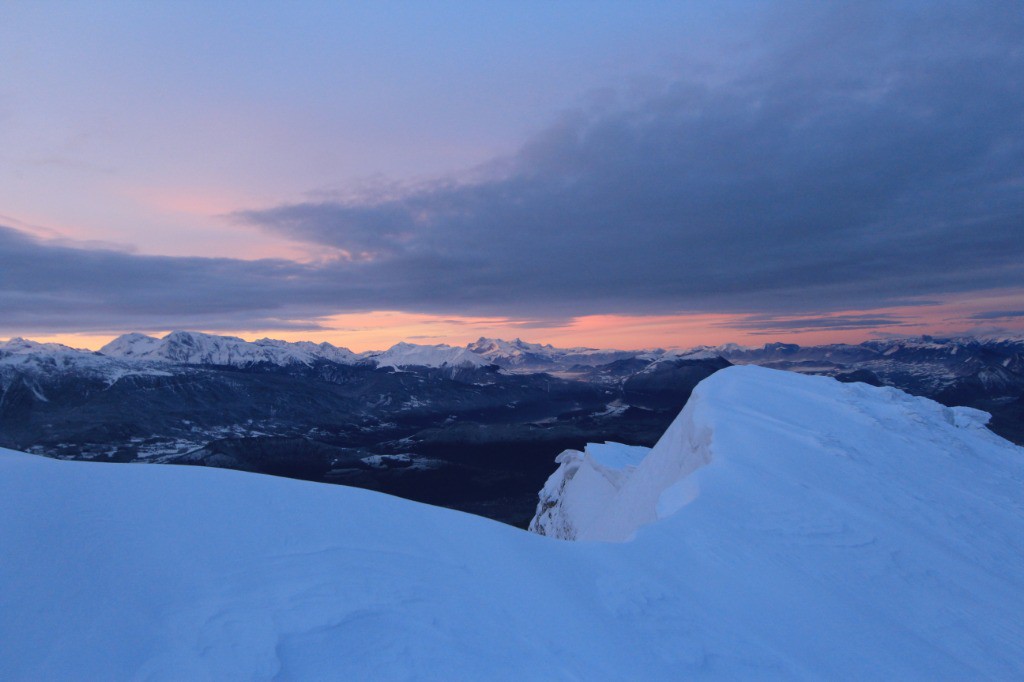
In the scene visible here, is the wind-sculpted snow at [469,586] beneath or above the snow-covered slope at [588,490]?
above

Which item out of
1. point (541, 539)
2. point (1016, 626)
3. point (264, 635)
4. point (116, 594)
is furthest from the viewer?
point (541, 539)

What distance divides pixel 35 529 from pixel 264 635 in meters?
4.07

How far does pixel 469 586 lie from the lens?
7.41 m

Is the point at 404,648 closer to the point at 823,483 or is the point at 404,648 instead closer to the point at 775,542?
the point at 775,542

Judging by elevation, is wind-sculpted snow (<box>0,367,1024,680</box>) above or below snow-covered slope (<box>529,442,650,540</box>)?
above

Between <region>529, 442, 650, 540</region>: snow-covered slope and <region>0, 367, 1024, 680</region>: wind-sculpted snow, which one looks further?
<region>529, 442, 650, 540</region>: snow-covered slope

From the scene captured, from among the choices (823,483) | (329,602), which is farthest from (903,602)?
(329,602)

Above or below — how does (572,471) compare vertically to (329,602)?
below

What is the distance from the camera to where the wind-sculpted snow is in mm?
5602

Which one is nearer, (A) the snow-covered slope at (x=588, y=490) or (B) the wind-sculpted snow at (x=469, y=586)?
(B) the wind-sculpted snow at (x=469, y=586)

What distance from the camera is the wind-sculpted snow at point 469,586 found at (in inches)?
221

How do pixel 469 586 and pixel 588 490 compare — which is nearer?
pixel 469 586

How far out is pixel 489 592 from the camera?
24.3 feet

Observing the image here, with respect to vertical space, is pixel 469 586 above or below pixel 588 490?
above
